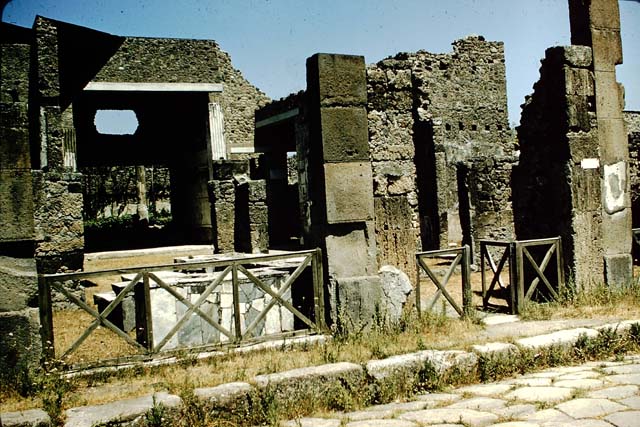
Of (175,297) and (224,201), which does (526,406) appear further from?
(224,201)

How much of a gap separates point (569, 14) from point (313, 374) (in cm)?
656

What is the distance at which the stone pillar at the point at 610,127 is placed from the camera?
8289 mm

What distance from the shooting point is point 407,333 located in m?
6.39

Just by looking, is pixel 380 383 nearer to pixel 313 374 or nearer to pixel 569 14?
pixel 313 374

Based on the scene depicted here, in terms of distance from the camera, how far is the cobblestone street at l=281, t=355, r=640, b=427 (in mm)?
4113

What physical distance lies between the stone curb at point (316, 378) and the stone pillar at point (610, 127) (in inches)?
100

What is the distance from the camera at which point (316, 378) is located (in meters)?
4.83

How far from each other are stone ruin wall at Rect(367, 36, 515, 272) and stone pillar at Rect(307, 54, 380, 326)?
0.54 metres

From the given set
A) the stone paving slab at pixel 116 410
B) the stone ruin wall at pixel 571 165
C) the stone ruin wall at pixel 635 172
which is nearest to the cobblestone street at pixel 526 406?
the stone paving slab at pixel 116 410

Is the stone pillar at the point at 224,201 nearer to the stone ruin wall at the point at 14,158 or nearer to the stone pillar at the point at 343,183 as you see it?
the stone pillar at the point at 343,183

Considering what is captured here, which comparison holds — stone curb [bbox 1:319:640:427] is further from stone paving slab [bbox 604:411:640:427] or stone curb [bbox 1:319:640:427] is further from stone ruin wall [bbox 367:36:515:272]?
stone ruin wall [bbox 367:36:515:272]

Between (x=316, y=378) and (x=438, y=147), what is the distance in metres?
12.0

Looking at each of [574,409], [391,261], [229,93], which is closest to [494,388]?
[574,409]

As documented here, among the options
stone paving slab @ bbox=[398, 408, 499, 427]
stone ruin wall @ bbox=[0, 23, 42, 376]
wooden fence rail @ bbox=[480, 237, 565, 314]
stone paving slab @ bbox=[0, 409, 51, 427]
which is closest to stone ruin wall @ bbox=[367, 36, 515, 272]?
wooden fence rail @ bbox=[480, 237, 565, 314]
